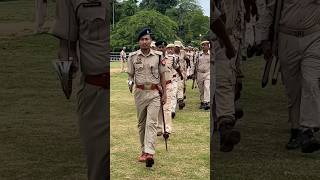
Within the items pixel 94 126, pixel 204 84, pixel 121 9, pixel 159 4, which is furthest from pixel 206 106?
pixel 94 126

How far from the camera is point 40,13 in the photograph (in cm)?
488

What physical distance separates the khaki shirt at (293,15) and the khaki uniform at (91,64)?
1.35 meters

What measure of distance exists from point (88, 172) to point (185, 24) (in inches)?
122

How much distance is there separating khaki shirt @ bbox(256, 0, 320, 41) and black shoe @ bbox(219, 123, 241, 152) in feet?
2.63

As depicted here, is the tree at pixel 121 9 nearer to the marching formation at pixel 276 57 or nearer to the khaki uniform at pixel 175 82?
the marching formation at pixel 276 57

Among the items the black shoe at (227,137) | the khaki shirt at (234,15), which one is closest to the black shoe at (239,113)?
the black shoe at (227,137)

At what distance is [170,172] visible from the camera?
6.57m

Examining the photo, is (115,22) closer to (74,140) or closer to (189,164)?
(74,140)

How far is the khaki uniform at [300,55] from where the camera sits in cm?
515

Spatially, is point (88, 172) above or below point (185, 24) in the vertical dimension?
below

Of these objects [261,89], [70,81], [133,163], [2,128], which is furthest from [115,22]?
[2,128]

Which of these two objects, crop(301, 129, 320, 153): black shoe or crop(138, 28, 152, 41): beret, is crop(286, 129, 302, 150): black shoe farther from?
crop(138, 28, 152, 41): beret

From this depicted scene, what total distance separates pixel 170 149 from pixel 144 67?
4.41 ft

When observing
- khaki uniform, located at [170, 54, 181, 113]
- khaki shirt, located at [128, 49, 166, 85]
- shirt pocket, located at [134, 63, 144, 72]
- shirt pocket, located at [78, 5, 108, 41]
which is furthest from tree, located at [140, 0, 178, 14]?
khaki uniform, located at [170, 54, 181, 113]
